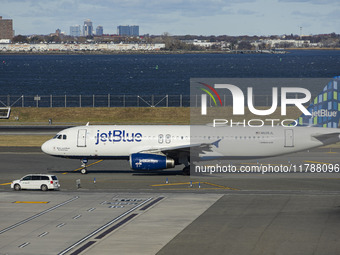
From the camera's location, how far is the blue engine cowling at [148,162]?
210 ft

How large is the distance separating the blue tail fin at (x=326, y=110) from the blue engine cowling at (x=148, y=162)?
14.9 metres

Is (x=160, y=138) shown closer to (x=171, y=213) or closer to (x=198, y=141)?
(x=198, y=141)

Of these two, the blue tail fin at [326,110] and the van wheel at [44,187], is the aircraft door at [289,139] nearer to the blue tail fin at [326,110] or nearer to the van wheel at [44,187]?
the blue tail fin at [326,110]

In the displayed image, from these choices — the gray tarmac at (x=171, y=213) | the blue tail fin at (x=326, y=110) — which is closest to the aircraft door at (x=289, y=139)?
the blue tail fin at (x=326, y=110)

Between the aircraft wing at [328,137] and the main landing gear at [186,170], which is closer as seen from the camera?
the aircraft wing at [328,137]

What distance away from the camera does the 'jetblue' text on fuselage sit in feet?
→ 218

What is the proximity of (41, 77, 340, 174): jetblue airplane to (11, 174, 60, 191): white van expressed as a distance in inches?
329

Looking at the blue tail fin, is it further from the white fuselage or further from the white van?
the white van

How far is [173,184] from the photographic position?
62125mm

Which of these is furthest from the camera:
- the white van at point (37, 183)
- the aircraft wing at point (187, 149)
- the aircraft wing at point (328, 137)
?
the aircraft wing at point (187, 149)

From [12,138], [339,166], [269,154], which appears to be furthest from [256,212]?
[12,138]

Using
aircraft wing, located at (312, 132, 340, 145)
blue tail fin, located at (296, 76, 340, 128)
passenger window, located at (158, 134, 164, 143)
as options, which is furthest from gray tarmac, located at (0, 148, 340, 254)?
blue tail fin, located at (296, 76, 340, 128)

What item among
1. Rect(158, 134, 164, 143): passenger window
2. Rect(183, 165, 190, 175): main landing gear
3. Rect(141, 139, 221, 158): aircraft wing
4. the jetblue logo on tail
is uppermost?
the jetblue logo on tail

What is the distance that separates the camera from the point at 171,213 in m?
49.2
